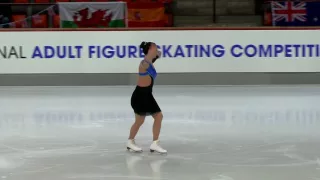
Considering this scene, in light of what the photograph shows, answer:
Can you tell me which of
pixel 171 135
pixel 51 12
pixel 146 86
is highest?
pixel 51 12

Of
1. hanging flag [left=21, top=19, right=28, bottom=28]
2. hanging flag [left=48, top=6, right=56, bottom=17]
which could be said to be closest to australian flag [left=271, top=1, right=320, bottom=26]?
hanging flag [left=48, top=6, right=56, bottom=17]

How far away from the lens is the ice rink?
4105 mm

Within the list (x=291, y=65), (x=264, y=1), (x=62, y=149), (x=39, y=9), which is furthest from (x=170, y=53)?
(x=62, y=149)

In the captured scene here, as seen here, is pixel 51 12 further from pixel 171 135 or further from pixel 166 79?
pixel 171 135

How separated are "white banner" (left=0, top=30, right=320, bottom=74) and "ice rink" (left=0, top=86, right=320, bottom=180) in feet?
2.79

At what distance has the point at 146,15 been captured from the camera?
11922 mm

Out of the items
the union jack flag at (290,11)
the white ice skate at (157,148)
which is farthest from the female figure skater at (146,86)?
the union jack flag at (290,11)

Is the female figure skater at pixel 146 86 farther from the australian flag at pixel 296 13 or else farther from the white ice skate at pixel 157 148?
the australian flag at pixel 296 13

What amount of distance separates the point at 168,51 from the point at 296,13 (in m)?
2.98

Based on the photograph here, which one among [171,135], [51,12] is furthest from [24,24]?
[171,135]

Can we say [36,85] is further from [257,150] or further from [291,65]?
[257,150]

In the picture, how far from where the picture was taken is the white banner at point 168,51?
33.2 ft

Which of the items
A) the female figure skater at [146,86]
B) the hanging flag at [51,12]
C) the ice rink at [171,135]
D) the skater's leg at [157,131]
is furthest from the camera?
the hanging flag at [51,12]

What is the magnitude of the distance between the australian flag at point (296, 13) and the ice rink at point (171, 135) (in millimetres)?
1897
